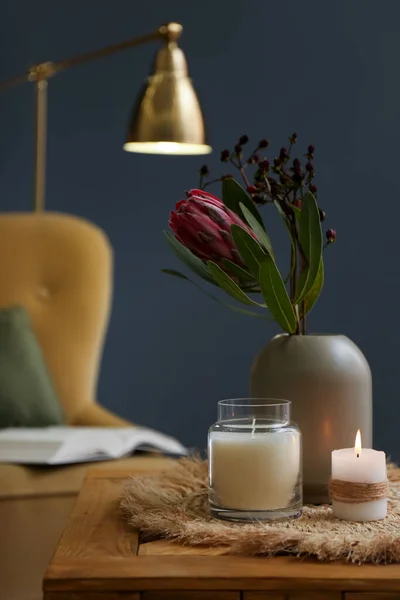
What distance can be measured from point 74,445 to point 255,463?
3.24 ft

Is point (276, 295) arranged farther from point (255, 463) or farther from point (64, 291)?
point (64, 291)

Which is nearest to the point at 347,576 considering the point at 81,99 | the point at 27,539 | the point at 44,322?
the point at 27,539

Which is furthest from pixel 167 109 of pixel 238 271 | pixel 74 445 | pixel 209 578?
pixel 209 578

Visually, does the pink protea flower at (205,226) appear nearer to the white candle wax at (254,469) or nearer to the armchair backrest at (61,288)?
the white candle wax at (254,469)

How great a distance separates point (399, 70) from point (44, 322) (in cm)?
140

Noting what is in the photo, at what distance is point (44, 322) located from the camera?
240cm

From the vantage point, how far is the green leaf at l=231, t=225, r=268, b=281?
3.28 ft

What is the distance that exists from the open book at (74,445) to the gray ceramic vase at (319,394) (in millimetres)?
845

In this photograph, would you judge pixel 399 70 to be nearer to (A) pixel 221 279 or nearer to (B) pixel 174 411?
(B) pixel 174 411

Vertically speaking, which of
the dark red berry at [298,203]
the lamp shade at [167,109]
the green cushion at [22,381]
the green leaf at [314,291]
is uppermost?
the lamp shade at [167,109]

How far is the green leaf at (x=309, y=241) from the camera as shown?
1.04 m

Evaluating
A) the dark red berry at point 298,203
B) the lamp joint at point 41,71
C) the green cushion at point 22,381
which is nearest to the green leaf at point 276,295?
→ the dark red berry at point 298,203

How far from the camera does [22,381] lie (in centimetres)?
217

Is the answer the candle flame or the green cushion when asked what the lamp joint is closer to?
the green cushion
